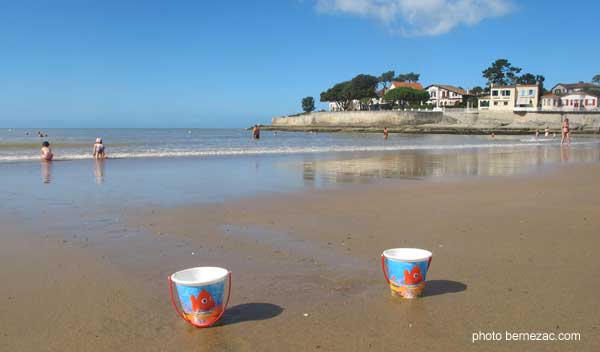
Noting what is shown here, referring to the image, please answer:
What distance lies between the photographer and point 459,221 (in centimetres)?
788

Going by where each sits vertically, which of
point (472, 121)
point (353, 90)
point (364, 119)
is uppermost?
point (353, 90)

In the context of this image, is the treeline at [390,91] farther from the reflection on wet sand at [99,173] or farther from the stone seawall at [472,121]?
the reflection on wet sand at [99,173]

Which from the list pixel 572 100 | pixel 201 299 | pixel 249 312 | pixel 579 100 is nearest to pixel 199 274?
pixel 201 299

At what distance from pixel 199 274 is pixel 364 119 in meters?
105

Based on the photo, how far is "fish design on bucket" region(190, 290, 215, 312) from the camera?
3.74 meters

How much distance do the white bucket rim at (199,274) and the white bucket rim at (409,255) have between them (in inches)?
62.3

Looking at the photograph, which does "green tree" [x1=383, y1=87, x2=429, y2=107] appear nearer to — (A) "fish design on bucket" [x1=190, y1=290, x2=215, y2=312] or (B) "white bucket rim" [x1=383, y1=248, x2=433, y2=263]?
(B) "white bucket rim" [x1=383, y1=248, x2=433, y2=263]

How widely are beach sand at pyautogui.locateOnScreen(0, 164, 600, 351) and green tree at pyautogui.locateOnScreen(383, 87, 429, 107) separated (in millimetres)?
107632

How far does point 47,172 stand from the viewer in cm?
1567

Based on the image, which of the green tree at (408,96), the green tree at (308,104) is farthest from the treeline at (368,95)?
the green tree at (308,104)

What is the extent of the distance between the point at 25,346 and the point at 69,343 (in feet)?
1.04

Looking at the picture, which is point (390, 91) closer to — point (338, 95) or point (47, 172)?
point (338, 95)

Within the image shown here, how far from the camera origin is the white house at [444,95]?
11769 cm

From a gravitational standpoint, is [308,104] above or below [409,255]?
above
